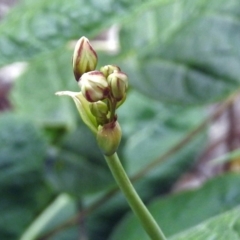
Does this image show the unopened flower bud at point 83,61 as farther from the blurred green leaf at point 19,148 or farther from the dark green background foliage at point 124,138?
the blurred green leaf at point 19,148

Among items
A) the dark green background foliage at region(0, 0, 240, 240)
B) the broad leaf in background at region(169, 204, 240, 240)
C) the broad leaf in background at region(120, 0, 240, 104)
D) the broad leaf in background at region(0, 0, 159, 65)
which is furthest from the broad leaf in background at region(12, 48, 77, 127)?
the broad leaf in background at region(169, 204, 240, 240)

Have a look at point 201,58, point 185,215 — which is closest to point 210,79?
point 201,58

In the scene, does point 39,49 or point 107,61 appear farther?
point 107,61

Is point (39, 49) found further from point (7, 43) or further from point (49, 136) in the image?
point (49, 136)

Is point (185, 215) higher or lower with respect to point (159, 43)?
lower

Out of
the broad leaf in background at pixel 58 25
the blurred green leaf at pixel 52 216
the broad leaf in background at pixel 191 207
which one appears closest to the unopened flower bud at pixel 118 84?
the broad leaf in background at pixel 58 25

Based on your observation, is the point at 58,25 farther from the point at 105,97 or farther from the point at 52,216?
the point at 52,216

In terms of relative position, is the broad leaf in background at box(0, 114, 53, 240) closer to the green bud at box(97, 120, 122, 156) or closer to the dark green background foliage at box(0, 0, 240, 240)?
the dark green background foliage at box(0, 0, 240, 240)
